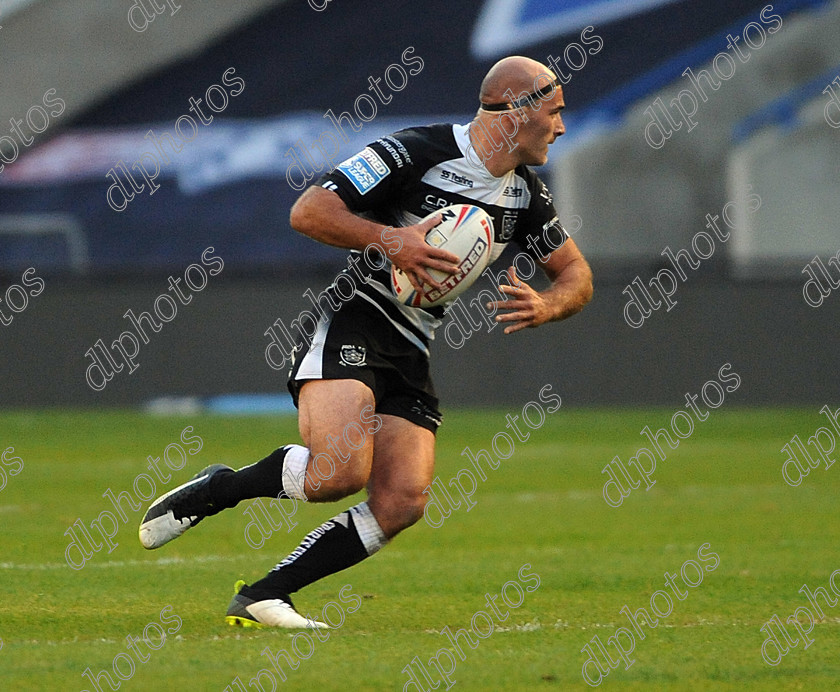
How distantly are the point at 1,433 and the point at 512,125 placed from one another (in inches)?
436

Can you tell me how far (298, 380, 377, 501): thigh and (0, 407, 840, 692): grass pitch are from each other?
59cm

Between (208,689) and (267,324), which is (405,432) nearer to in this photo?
(208,689)

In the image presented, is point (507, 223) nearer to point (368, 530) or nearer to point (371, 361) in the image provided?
point (371, 361)

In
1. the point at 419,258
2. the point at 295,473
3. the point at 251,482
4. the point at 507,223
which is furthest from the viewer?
the point at 507,223

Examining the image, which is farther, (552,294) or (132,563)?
(132,563)

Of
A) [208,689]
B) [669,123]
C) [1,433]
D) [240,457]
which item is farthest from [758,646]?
[669,123]

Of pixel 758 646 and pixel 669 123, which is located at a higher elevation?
pixel 758 646

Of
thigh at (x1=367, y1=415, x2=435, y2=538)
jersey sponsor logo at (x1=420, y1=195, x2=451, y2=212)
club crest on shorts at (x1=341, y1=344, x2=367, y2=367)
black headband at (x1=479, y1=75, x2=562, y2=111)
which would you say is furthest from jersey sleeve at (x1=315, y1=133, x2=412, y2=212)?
thigh at (x1=367, y1=415, x2=435, y2=538)

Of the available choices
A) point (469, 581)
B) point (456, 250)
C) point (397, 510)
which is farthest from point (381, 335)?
point (469, 581)

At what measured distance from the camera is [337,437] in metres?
5.00

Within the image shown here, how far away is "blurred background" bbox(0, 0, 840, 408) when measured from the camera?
1683cm

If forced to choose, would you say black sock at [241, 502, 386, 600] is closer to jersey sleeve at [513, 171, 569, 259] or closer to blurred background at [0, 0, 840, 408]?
jersey sleeve at [513, 171, 569, 259]

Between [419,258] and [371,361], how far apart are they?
56cm

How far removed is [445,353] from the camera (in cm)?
1692
